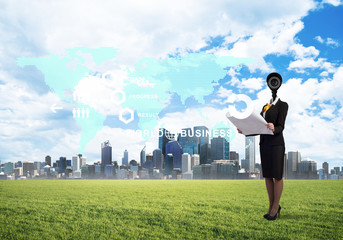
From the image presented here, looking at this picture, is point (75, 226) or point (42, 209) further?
point (42, 209)

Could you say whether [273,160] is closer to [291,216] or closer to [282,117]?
[282,117]

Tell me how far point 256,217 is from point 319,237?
6.75ft

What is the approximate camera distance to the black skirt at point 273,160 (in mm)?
7355

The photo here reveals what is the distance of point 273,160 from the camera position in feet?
24.2

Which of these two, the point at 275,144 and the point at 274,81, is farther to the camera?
the point at 274,81

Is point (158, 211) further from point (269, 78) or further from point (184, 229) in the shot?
point (269, 78)

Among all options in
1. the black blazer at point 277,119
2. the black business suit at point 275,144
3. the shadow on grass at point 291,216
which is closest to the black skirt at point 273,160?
the black business suit at point 275,144

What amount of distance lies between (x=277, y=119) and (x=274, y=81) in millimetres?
930

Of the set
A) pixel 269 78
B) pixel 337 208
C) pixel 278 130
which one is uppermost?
pixel 269 78

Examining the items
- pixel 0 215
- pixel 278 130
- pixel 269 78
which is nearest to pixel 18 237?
pixel 0 215

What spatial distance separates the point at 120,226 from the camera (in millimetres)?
7902

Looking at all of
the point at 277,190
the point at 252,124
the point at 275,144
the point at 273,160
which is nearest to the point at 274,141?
the point at 275,144

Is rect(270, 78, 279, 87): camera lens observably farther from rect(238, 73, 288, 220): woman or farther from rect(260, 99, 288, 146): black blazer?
rect(260, 99, 288, 146): black blazer

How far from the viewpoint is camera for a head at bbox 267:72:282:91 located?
7.50 m
